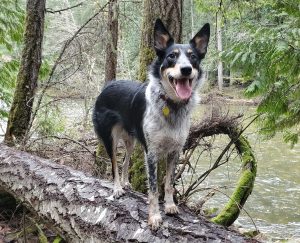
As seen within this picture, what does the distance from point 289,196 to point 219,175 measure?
7.30 feet

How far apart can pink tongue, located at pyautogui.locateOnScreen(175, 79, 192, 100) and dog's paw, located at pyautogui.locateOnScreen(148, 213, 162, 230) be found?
1.15 meters

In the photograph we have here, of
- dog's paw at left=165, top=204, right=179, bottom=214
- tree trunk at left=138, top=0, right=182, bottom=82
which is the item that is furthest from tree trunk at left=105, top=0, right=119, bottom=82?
dog's paw at left=165, top=204, right=179, bottom=214

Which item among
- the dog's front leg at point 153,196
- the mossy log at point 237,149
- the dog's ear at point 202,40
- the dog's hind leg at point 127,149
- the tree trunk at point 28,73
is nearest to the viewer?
the dog's front leg at point 153,196

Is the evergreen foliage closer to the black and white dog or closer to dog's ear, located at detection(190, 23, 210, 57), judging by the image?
dog's ear, located at detection(190, 23, 210, 57)

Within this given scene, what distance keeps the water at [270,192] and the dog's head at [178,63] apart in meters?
2.45

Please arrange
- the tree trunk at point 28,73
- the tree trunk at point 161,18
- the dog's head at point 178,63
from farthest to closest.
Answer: the tree trunk at point 28,73, the tree trunk at point 161,18, the dog's head at point 178,63

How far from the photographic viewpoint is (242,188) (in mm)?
6559

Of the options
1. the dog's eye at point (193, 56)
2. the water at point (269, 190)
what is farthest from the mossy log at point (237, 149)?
the dog's eye at point (193, 56)

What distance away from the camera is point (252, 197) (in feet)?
33.8

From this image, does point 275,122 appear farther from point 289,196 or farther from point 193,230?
point 289,196

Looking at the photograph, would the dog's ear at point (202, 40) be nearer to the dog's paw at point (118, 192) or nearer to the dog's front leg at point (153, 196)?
the dog's front leg at point (153, 196)

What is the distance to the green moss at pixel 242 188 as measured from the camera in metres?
6.43

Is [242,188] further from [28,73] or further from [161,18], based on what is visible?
[28,73]

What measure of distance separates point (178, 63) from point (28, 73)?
3809mm
